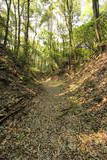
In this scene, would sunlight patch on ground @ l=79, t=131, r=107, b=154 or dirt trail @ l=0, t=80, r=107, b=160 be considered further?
sunlight patch on ground @ l=79, t=131, r=107, b=154

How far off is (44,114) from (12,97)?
73.9 inches

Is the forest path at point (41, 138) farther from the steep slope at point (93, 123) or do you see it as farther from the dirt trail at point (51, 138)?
the steep slope at point (93, 123)

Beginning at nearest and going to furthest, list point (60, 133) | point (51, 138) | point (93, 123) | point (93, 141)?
point (93, 141) → point (51, 138) → point (60, 133) → point (93, 123)

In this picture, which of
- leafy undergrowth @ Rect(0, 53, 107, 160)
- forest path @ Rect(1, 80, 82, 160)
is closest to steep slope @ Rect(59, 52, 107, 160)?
leafy undergrowth @ Rect(0, 53, 107, 160)

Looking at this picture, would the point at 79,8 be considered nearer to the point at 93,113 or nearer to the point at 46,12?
the point at 46,12

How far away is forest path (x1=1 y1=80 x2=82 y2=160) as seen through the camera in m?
4.35

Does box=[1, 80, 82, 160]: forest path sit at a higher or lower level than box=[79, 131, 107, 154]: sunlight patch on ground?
lower

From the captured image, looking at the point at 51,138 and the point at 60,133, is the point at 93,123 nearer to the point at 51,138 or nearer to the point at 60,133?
the point at 60,133

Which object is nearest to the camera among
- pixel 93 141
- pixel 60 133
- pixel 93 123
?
pixel 93 141

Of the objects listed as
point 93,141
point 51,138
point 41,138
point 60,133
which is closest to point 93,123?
point 93,141

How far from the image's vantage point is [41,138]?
205 inches

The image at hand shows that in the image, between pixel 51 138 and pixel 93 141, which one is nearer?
pixel 93 141

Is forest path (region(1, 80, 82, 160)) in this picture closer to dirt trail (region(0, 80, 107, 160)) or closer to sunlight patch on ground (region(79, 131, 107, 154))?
dirt trail (region(0, 80, 107, 160))

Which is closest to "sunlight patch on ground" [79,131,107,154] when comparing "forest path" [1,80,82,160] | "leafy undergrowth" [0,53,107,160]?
"leafy undergrowth" [0,53,107,160]
